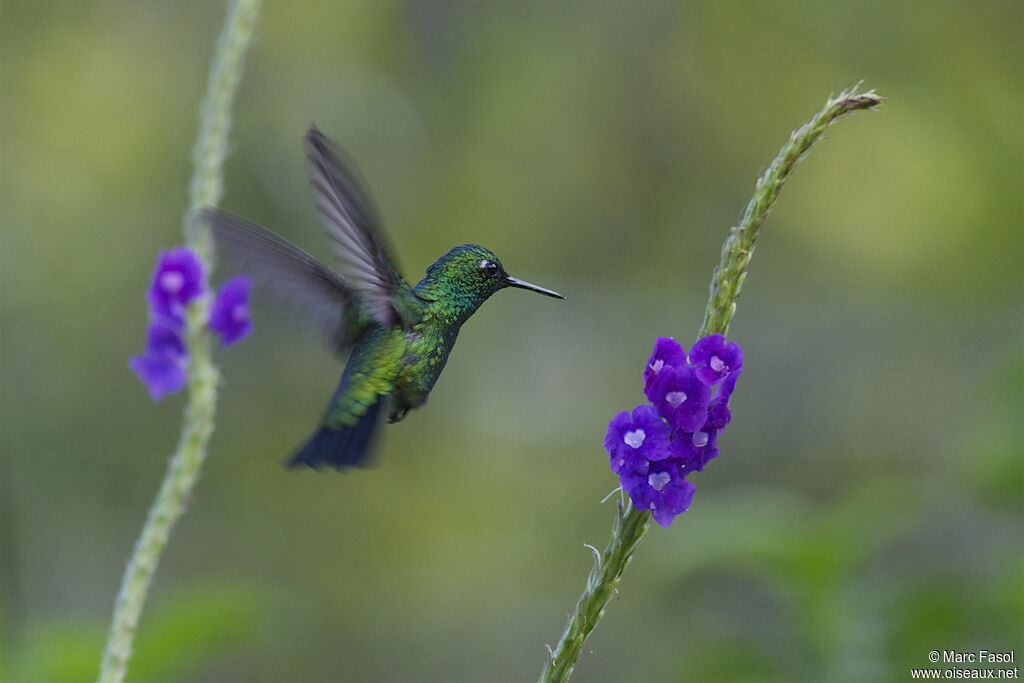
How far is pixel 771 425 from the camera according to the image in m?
6.00

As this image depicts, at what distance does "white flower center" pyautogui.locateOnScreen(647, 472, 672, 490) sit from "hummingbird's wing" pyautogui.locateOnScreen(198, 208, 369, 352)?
629 mm

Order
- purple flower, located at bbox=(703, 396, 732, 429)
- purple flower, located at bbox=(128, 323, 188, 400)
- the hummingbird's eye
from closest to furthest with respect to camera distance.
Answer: purple flower, located at bbox=(703, 396, 732, 429), the hummingbird's eye, purple flower, located at bbox=(128, 323, 188, 400)

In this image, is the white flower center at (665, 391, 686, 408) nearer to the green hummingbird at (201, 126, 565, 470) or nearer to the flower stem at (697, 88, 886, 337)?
the flower stem at (697, 88, 886, 337)

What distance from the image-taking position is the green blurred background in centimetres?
549

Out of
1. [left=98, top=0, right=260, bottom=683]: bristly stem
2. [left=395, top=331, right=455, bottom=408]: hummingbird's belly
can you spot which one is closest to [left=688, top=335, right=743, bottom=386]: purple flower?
[left=395, top=331, right=455, bottom=408]: hummingbird's belly

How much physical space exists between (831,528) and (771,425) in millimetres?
3137

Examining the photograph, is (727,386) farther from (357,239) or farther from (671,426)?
(357,239)

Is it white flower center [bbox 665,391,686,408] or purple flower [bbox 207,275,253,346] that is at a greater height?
purple flower [bbox 207,275,253,346]

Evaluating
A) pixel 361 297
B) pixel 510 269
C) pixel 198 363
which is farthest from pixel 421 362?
pixel 510 269

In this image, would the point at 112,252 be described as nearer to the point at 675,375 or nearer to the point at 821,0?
the point at 821,0

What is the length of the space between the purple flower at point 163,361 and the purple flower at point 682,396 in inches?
35.0

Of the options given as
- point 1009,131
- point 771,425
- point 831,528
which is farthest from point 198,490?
point 1009,131

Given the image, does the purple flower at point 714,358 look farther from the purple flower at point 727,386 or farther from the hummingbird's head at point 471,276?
the hummingbird's head at point 471,276

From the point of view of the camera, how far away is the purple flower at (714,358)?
1493mm
